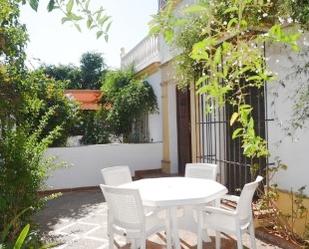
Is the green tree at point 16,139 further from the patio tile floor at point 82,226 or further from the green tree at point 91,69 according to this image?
the green tree at point 91,69

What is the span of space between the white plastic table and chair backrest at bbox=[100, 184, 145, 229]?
21 cm

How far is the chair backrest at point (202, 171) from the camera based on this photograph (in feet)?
19.4

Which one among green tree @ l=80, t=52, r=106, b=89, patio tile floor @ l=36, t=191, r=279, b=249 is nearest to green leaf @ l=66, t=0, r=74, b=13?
patio tile floor @ l=36, t=191, r=279, b=249

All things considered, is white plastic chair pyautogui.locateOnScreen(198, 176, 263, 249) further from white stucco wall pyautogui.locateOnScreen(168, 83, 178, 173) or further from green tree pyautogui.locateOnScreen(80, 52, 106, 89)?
green tree pyautogui.locateOnScreen(80, 52, 106, 89)

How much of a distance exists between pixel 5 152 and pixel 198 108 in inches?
181

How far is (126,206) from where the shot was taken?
409 centimetres

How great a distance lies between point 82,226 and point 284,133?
143 inches

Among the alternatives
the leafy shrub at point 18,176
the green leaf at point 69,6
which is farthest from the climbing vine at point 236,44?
the leafy shrub at point 18,176

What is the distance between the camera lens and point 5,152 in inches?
194

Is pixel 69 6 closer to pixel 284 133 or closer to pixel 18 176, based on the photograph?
pixel 18 176

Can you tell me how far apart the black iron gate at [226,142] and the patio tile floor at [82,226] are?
5.08ft

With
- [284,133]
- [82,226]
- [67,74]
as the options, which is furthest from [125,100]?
[67,74]

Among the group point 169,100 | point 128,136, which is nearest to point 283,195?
point 169,100

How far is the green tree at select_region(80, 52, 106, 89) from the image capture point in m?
27.1
